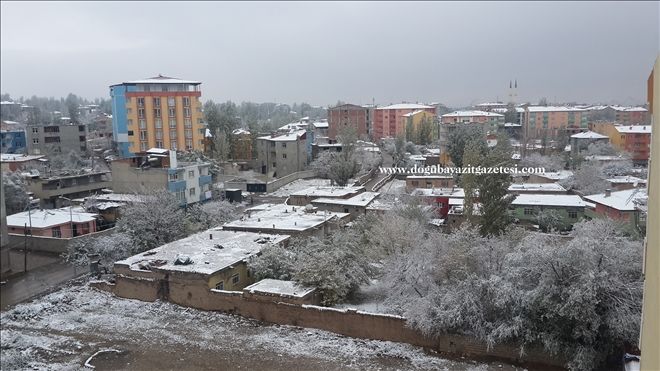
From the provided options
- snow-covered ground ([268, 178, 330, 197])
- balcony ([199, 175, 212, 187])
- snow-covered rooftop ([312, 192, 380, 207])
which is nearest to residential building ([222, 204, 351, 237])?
snow-covered rooftop ([312, 192, 380, 207])

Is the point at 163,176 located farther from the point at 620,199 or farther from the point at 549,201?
the point at 620,199

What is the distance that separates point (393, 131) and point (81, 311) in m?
60.3

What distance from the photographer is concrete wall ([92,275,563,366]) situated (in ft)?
42.1

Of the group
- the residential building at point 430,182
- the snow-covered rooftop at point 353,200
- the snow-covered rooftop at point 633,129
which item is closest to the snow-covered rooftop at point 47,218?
the snow-covered rooftop at point 353,200

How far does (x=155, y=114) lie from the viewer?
41.1m

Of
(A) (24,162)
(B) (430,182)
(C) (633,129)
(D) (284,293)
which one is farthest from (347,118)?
(D) (284,293)

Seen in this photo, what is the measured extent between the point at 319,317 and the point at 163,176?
1628 cm

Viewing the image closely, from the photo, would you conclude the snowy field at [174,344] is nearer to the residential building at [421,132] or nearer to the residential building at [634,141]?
the residential building at [634,141]

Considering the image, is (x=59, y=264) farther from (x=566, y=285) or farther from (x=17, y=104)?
(x=17, y=104)

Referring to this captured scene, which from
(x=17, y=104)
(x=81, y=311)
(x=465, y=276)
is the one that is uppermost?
(x=17, y=104)

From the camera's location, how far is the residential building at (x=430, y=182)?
33750 millimetres

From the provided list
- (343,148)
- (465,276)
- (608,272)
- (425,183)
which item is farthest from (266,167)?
(608,272)

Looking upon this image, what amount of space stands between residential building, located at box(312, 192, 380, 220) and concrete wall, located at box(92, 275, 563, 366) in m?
11.0

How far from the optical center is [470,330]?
42.5 feet
